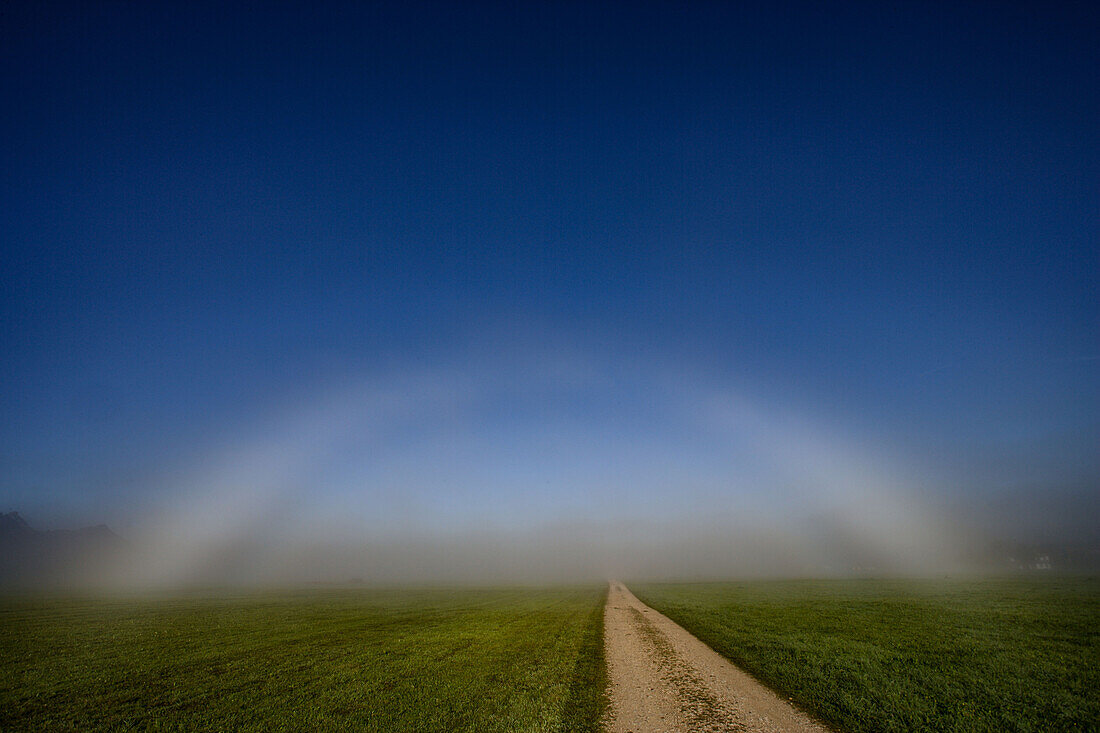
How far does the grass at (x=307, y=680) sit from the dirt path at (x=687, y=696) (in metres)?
1.01

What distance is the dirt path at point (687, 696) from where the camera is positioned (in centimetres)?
1309

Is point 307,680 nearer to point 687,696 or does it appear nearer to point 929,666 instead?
point 687,696

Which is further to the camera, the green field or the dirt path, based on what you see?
the green field

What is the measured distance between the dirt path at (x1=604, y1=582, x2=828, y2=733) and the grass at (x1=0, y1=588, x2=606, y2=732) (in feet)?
3.31

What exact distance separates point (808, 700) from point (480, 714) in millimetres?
10893

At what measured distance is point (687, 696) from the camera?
51.5ft

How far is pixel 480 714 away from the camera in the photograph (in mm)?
14516

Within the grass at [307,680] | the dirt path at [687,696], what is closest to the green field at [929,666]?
the dirt path at [687,696]

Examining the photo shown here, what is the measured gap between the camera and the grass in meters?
14.5

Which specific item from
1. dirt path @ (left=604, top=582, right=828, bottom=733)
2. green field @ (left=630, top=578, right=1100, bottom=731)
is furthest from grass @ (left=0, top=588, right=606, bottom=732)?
Result: green field @ (left=630, top=578, right=1100, bottom=731)

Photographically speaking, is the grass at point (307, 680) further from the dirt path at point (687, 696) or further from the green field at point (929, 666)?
the green field at point (929, 666)

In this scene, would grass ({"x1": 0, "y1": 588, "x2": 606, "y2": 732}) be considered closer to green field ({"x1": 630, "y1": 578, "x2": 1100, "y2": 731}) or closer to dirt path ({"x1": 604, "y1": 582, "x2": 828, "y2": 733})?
dirt path ({"x1": 604, "y1": 582, "x2": 828, "y2": 733})

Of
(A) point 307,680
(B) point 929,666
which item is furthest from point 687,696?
(A) point 307,680

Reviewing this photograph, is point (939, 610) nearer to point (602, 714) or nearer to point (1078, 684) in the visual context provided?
point (1078, 684)
